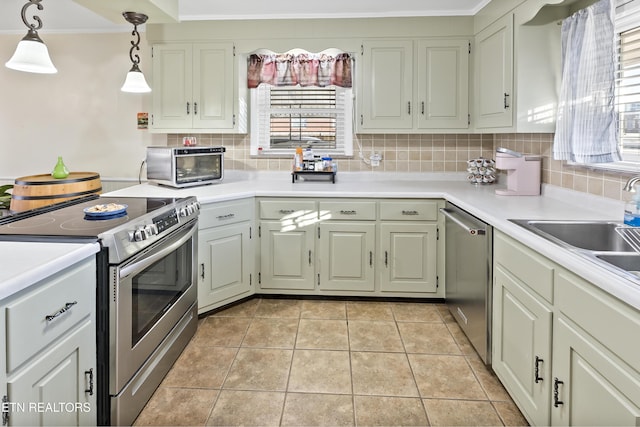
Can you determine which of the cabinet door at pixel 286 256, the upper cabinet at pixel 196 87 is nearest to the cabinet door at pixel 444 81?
the cabinet door at pixel 286 256

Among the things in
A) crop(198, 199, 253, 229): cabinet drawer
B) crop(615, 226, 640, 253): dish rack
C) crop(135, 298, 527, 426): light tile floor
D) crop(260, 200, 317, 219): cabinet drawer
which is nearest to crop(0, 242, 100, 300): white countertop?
crop(135, 298, 527, 426): light tile floor

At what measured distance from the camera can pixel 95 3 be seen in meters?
2.56

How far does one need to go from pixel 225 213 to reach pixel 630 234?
2.33 meters

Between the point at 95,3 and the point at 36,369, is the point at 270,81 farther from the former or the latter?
the point at 36,369

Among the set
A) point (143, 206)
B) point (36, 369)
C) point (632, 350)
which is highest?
point (143, 206)

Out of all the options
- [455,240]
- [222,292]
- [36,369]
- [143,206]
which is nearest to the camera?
[36,369]

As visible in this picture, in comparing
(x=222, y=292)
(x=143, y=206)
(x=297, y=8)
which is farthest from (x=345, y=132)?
(x=143, y=206)

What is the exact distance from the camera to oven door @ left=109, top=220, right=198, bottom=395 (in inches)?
70.4

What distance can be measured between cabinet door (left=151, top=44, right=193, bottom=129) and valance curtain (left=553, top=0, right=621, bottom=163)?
8.83ft

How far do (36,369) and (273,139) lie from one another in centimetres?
300

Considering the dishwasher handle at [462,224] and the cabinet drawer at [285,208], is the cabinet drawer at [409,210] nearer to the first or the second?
the dishwasher handle at [462,224]

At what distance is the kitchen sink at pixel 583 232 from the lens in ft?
6.34

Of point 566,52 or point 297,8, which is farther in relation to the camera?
point 297,8

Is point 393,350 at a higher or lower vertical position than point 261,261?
lower
